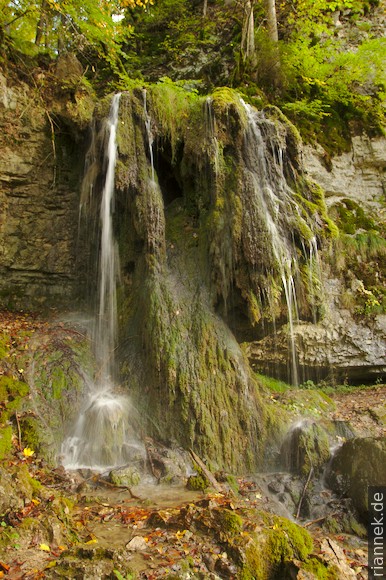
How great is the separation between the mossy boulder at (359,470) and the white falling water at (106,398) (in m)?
2.82

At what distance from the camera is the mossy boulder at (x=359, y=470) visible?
17.3 ft

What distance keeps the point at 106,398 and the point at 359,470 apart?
376 cm

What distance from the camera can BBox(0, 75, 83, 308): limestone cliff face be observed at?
8.48 m

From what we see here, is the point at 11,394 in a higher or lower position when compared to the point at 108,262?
lower

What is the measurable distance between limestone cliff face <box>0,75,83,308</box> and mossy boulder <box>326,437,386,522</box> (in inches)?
233

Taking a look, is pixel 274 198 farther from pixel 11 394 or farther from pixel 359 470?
pixel 11 394

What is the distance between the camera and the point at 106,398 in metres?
6.20

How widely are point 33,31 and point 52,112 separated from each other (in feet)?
20.8

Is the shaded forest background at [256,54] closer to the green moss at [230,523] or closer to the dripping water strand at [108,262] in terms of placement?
the dripping water strand at [108,262]

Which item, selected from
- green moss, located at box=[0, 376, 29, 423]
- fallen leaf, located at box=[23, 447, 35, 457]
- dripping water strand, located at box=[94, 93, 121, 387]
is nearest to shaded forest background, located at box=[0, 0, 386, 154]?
dripping water strand, located at box=[94, 93, 121, 387]

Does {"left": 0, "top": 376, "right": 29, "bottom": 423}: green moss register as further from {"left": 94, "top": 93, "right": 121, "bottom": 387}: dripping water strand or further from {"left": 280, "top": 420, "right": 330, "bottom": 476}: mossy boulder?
{"left": 280, "top": 420, "right": 330, "bottom": 476}: mossy boulder

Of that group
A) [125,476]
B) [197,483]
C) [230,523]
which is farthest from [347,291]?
[230,523]

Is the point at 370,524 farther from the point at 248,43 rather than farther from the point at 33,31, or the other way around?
the point at 33,31

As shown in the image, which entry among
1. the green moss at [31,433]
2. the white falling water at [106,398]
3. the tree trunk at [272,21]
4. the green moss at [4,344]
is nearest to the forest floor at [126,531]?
the green moss at [31,433]
